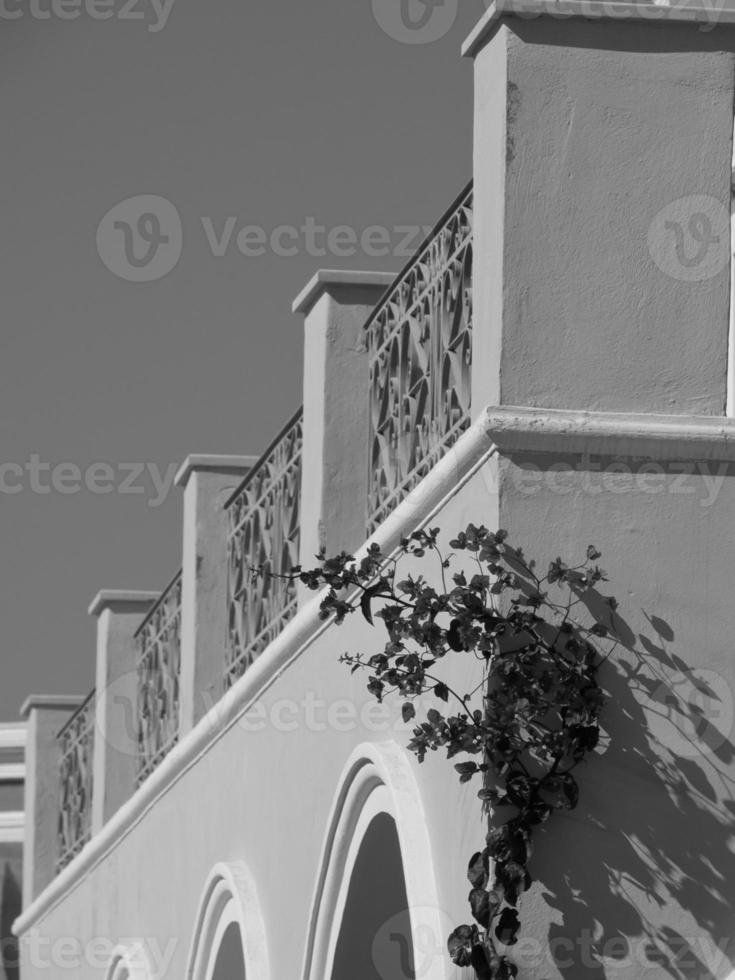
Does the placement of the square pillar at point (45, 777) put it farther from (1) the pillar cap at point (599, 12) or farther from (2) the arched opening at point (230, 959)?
(1) the pillar cap at point (599, 12)

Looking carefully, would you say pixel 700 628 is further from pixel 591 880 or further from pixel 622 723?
pixel 591 880

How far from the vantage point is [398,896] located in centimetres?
806

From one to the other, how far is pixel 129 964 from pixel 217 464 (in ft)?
10.0

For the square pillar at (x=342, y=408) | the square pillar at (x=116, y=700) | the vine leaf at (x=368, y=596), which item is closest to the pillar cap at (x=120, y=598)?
the square pillar at (x=116, y=700)

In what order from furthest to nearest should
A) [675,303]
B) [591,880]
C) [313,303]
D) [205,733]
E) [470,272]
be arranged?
[205,733]
[313,303]
[470,272]
[675,303]
[591,880]

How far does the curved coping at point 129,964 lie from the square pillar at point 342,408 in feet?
13.5

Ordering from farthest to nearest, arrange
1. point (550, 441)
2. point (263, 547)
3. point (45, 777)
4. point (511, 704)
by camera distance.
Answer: point (45, 777) < point (263, 547) < point (550, 441) < point (511, 704)

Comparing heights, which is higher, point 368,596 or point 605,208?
point 605,208

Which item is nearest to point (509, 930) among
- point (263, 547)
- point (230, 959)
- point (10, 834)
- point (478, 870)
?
point (478, 870)

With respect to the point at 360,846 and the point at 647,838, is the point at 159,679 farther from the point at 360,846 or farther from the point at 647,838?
the point at 647,838

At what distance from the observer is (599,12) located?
6465 mm

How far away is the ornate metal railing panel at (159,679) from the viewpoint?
12.0 meters

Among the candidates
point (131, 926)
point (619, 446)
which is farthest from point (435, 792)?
point (131, 926)

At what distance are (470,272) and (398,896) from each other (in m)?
2.47
